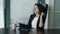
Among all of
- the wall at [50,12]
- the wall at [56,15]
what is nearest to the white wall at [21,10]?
the wall at [50,12]

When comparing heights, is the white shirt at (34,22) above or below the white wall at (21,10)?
below

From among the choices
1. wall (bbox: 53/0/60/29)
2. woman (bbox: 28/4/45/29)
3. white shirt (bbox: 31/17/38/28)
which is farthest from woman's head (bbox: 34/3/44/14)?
wall (bbox: 53/0/60/29)

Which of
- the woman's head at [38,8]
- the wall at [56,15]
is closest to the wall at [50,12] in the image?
the wall at [56,15]

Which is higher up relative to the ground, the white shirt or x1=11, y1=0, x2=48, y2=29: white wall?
x1=11, y1=0, x2=48, y2=29: white wall

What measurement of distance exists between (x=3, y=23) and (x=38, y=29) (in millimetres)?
594

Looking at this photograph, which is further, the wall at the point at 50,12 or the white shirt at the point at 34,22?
the wall at the point at 50,12

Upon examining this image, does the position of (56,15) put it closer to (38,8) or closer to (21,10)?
(38,8)

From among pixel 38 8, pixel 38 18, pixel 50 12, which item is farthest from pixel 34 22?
pixel 50 12

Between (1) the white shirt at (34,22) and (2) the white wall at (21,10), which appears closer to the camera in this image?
(1) the white shirt at (34,22)

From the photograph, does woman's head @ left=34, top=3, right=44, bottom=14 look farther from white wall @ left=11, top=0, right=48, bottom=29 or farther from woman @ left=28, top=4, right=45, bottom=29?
white wall @ left=11, top=0, right=48, bottom=29

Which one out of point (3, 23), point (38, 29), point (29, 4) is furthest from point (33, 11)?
point (3, 23)

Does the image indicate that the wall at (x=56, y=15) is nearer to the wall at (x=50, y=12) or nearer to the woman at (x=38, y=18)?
the wall at (x=50, y=12)

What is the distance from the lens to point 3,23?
8.55 ft

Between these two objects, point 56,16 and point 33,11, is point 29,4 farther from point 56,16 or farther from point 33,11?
point 56,16
